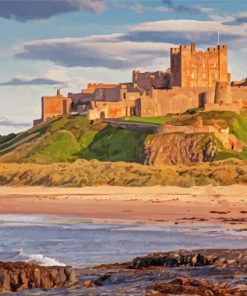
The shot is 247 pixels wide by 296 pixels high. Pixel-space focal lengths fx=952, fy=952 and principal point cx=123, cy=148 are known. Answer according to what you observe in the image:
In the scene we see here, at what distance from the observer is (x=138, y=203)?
42.7 meters

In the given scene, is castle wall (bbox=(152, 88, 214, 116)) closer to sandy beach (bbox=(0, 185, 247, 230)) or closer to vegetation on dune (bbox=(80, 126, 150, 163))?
vegetation on dune (bbox=(80, 126, 150, 163))

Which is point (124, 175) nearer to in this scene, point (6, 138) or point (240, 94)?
point (240, 94)

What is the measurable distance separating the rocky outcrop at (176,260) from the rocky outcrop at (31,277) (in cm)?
311

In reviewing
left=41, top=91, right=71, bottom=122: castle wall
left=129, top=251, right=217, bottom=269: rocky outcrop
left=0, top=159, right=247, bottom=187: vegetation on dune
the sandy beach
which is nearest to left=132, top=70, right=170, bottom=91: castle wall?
left=41, top=91, right=71, bottom=122: castle wall

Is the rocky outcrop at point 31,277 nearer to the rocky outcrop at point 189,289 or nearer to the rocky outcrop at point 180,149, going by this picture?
the rocky outcrop at point 189,289

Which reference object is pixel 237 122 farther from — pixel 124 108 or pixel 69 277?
pixel 69 277

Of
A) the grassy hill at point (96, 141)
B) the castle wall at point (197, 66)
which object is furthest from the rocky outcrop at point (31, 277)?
the castle wall at point (197, 66)

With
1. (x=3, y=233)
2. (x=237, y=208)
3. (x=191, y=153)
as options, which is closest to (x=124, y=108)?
(x=191, y=153)

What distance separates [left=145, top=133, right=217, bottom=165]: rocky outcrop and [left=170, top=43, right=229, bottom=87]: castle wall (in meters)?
25.7

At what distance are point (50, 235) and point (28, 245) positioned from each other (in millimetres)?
3207

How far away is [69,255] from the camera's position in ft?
74.6

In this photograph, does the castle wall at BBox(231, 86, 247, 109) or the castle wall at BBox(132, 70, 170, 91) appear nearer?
the castle wall at BBox(231, 86, 247, 109)

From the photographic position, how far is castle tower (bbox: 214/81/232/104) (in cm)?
8300

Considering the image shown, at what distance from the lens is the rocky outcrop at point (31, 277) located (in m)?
13.6
